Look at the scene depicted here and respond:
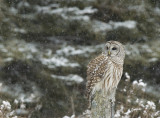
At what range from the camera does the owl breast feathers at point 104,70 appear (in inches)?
205

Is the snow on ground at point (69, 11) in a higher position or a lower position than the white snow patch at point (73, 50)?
higher

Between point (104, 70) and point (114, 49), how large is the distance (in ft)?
1.21

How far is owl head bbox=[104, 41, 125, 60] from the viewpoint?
16.9 feet

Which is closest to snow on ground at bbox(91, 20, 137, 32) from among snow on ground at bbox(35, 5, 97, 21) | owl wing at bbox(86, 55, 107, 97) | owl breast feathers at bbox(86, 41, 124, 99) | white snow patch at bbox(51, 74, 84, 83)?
snow on ground at bbox(35, 5, 97, 21)

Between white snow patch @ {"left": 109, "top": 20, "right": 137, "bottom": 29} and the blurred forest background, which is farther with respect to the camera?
white snow patch @ {"left": 109, "top": 20, "right": 137, "bottom": 29}

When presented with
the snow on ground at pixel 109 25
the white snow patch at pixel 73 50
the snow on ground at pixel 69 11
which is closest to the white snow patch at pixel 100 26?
the snow on ground at pixel 109 25

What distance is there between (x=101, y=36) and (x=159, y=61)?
5.31 ft

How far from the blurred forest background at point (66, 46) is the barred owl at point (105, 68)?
2.94 m

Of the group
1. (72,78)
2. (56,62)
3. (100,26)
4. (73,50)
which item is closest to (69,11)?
(100,26)

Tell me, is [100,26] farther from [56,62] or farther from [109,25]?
[56,62]

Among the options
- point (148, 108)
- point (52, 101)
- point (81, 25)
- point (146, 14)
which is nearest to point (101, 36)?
point (81, 25)

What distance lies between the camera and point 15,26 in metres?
8.65

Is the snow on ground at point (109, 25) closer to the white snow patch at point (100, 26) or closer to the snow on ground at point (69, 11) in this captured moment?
the white snow patch at point (100, 26)

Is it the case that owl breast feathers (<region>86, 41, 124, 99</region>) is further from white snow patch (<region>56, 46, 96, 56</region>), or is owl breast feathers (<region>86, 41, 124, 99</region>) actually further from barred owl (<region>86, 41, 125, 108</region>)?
white snow patch (<region>56, 46, 96, 56</region>)
